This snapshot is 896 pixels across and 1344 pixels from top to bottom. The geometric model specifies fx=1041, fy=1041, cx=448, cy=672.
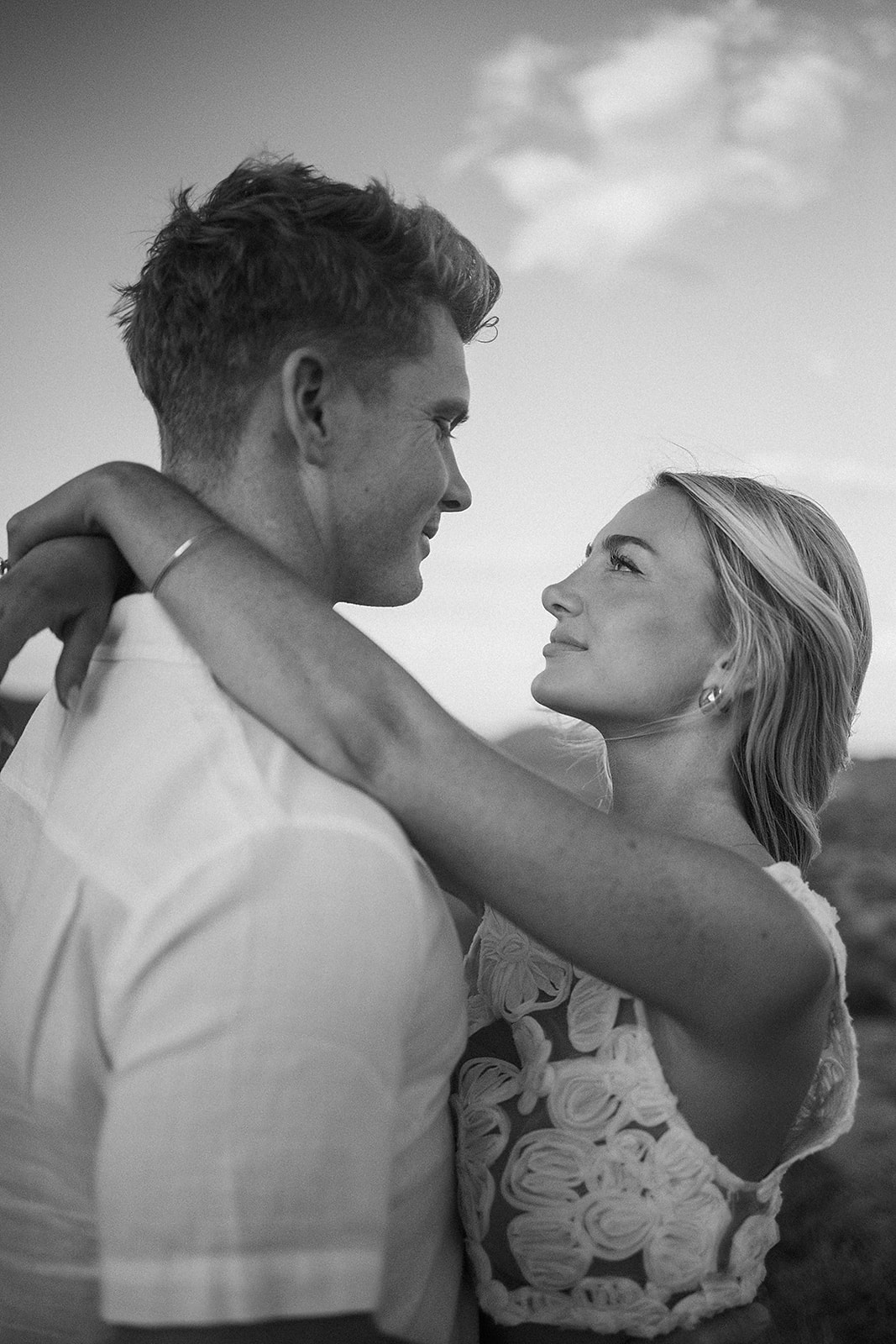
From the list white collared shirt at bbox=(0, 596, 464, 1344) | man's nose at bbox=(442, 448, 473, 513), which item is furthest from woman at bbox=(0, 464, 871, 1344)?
man's nose at bbox=(442, 448, 473, 513)

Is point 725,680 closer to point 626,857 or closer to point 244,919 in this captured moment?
point 626,857

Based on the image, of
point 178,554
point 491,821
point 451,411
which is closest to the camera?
point 491,821

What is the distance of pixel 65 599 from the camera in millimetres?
1422

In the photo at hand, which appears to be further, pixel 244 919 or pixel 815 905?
pixel 815 905

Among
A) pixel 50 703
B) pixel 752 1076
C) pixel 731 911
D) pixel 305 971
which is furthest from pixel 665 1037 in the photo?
pixel 50 703

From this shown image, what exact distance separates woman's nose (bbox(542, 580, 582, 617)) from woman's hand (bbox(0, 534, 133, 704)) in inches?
45.0

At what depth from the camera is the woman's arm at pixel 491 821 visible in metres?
1.26

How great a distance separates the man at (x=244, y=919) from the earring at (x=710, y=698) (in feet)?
2.67

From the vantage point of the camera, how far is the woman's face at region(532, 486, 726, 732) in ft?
7.44

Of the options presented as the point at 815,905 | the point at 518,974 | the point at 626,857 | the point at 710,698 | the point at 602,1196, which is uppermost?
the point at 710,698

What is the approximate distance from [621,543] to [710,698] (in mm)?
428

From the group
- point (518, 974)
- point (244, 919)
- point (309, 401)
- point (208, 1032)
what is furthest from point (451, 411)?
point (208, 1032)

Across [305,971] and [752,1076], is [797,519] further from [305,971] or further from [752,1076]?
[305,971]

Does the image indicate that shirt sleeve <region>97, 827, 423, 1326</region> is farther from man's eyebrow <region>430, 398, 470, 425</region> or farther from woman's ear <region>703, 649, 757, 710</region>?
woman's ear <region>703, 649, 757, 710</region>
